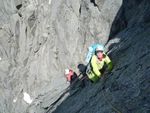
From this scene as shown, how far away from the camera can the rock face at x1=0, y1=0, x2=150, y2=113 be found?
15.8 m

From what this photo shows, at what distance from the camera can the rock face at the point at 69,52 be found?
15797mm

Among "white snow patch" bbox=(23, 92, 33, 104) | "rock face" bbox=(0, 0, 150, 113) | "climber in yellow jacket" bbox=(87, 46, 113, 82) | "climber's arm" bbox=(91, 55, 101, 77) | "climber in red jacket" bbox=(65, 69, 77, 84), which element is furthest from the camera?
"white snow patch" bbox=(23, 92, 33, 104)

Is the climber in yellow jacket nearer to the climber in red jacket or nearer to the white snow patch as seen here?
the climber in red jacket

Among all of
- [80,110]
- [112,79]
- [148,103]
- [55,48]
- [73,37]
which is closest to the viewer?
[148,103]

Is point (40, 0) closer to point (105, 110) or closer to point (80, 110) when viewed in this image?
point (80, 110)

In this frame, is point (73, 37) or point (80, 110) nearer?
point (80, 110)

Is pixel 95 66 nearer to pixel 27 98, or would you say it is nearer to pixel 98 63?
pixel 98 63

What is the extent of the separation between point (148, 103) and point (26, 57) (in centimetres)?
2629

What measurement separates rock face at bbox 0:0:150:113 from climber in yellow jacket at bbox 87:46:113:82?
46cm

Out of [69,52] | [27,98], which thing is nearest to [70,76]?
[69,52]

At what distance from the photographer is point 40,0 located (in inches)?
1496

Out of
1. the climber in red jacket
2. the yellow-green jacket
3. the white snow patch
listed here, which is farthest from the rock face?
the climber in red jacket

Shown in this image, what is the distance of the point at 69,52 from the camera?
32.7 m

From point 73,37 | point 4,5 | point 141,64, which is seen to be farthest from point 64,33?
point 141,64
